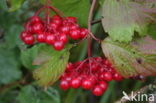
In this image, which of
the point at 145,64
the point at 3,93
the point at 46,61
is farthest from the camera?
the point at 3,93

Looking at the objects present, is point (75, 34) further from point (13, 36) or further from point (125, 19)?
point (13, 36)

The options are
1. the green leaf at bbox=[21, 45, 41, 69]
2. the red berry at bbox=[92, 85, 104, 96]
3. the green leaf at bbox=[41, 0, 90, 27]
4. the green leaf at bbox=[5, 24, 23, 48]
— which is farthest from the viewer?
the green leaf at bbox=[5, 24, 23, 48]

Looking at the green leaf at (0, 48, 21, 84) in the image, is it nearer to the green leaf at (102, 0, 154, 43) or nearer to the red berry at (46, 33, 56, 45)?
the red berry at (46, 33, 56, 45)

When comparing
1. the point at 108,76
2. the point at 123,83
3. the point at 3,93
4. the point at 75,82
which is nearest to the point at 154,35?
the point at 108,76

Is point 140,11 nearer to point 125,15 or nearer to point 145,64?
point 125,15

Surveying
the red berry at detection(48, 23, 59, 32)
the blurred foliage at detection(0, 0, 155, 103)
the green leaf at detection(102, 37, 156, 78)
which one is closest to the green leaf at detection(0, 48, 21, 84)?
the blurred foliage at detection(0, 0, 155, 103)
